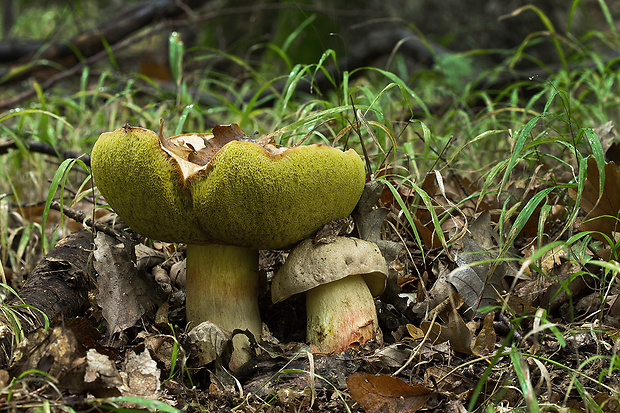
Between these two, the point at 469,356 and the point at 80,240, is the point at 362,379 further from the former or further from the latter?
the point at 80,240

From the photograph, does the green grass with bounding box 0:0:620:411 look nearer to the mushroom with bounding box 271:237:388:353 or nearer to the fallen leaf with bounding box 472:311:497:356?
the fallen leaf with bounding box 472:311:497:356

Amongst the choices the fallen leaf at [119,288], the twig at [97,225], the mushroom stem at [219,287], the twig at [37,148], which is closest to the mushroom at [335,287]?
the mushroom stem at [219,287]

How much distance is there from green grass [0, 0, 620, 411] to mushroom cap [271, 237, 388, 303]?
187 mm

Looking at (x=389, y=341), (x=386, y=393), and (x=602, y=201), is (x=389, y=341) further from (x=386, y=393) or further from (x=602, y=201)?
(x=602, y=201)

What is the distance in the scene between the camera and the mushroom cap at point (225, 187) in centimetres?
123

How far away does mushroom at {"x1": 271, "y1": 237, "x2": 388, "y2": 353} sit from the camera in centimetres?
141

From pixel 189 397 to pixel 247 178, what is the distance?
1.83 feet

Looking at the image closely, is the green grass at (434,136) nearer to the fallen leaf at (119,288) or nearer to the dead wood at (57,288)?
the dead wood at (57,288)

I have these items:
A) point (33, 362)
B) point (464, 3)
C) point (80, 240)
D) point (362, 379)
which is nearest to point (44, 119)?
point (80, 240)

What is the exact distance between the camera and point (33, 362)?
1.09 metres

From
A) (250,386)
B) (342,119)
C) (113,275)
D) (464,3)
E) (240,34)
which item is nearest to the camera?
(250,386)

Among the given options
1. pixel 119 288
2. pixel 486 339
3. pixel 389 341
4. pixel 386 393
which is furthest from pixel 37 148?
pixel 486 339

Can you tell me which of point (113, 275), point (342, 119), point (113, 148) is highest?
point (113, 148)

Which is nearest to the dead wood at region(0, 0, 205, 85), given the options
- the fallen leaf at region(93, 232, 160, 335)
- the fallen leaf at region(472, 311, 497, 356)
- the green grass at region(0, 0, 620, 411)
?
the green grass at region(0, 0, 620, 411)
